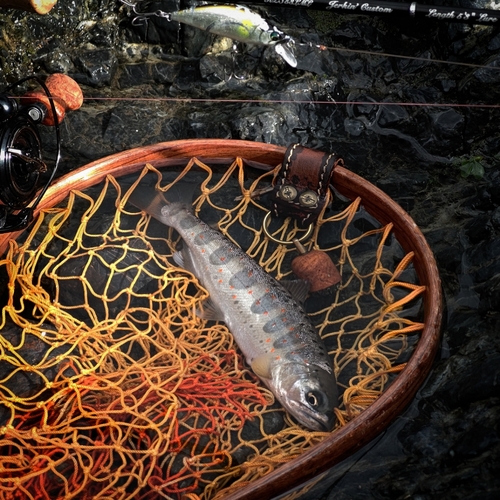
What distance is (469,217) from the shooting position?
532cm

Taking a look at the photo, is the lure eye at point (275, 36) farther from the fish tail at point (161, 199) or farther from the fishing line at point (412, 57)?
the fish tail at point (161, 199)

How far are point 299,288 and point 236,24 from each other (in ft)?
8.64

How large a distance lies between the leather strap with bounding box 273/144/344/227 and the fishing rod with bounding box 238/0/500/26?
140 cm

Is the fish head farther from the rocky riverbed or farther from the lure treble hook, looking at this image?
the lure treble hook

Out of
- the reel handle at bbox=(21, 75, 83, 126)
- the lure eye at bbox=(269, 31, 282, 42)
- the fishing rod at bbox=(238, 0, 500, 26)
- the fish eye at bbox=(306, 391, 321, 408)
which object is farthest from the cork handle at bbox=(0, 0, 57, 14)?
the fish eye at bbox=(306, 391, 321, 408)

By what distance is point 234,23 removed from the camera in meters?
5.88

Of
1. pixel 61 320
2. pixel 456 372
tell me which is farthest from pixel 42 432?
pixel 456 372

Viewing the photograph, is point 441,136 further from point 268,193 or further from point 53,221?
point 53,221

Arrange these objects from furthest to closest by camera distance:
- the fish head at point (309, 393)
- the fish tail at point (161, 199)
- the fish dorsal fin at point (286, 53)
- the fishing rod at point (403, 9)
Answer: the fish dorsal fin at point (286, 53)
the fishing rod at point (403, 9)
the fish tail at point (161, 199)
the fish head at point (309, 393)

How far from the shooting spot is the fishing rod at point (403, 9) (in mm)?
5367

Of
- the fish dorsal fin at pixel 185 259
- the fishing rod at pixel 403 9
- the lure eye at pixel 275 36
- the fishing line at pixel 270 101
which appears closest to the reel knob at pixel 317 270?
the fish dorsal fin at pixel 185 259

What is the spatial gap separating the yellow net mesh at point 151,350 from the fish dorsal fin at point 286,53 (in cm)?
148

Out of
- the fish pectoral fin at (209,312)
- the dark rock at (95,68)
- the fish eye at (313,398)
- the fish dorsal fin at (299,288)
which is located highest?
the dark rock at (95,68)

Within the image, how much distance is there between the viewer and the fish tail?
16.3ft
